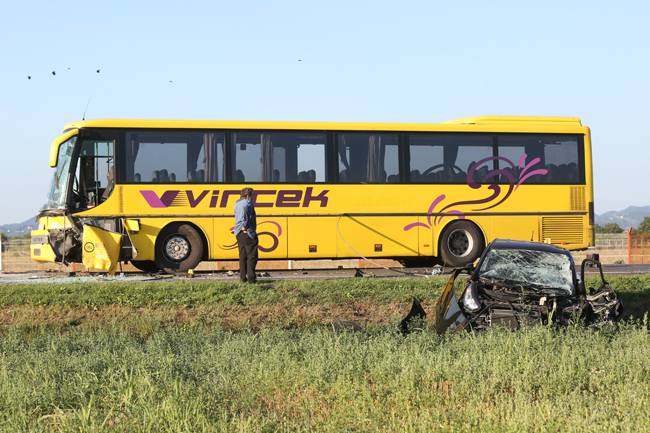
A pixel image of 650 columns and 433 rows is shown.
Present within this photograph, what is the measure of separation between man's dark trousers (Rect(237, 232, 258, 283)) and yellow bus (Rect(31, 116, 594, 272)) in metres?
3.07

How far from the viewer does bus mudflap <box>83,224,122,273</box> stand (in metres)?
23.2

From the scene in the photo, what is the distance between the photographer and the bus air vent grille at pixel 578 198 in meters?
26.2

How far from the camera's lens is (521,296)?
1334 centimetres

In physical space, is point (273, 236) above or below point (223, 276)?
above

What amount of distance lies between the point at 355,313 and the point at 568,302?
7.17 m

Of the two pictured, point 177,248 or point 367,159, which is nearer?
point 177,248

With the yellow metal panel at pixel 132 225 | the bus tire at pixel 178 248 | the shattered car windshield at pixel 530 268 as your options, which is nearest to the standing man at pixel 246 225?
the bus tire at pixel 178 248

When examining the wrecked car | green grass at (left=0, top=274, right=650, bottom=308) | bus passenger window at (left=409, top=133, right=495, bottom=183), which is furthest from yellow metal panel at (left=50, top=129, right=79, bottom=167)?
the wrecked car

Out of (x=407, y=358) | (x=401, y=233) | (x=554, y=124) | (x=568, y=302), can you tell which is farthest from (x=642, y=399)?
(x=554, y=124)

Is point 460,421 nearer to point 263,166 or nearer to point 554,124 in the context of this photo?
point 263,166

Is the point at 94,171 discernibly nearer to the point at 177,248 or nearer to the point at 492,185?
the point at 177,248

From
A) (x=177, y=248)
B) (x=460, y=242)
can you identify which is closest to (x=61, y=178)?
(x=177, y=248)

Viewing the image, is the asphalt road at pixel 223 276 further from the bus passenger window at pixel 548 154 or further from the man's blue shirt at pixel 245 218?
the bus passenger window at pixel 548 154

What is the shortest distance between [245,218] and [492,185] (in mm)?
7824
